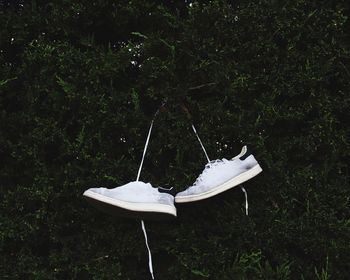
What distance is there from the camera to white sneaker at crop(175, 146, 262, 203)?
2.67 m

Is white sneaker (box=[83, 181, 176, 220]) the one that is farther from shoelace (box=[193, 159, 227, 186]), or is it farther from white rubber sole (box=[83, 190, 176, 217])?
shoelace (box=[193, 159, 227, 186])

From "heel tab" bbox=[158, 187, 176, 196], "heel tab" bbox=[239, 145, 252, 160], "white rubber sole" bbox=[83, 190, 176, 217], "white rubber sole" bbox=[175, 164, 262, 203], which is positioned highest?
"heel tab" bbox=[239, 145, 252, 160]

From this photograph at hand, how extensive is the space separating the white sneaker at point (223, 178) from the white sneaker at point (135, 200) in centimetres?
11

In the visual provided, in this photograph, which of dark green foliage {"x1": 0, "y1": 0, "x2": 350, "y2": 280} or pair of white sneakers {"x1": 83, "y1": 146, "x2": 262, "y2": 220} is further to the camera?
dark green foliage {"x1": 0, "y1": 0, "x2": 350, "y2": 280}

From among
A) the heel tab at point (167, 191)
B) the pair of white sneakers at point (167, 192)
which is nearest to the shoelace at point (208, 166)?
the pair of white sneakers at point (167, 192)

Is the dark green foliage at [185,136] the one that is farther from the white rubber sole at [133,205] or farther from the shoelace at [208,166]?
the white rubber sole at [133,205]

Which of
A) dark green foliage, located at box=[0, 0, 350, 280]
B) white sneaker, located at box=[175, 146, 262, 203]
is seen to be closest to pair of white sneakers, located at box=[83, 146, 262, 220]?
white sneaker, located at box=[175, 146, 262, 203]

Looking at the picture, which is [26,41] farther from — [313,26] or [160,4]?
Result: [313,26]

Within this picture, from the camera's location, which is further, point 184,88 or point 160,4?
point 160,4

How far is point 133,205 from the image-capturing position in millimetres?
2615

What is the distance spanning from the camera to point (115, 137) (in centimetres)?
291

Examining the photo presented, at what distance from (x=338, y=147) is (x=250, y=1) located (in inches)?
37.4

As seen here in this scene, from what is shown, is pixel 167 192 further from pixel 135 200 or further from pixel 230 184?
pixel 230 184

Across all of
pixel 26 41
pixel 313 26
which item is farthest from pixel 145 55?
pixel 313 26
